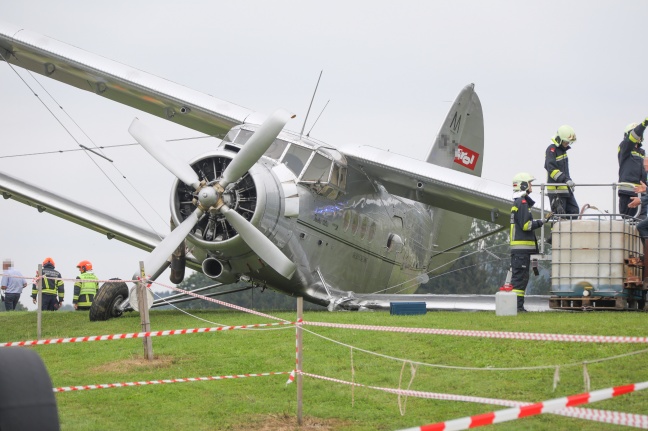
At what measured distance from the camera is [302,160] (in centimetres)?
2009

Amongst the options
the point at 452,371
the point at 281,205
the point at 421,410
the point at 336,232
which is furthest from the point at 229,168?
the point at 421,410

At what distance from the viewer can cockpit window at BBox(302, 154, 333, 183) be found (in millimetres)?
20094

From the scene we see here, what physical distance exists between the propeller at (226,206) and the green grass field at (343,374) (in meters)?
2.11

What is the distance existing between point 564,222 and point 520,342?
4150 millimetres

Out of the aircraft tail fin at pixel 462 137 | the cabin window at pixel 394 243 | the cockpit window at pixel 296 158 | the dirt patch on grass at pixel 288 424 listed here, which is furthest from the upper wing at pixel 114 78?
the dirt patch on grass at pixel 288 424

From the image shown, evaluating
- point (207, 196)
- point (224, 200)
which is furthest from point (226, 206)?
point (207, 196)

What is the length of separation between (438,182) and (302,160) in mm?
3259

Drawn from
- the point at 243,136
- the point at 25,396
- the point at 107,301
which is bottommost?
the point at 25,396

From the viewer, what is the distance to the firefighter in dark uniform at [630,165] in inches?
708

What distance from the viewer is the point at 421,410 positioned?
414 inches

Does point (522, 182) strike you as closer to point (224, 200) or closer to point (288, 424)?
point (224, 200)

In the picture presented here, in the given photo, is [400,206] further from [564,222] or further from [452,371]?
[452,371]

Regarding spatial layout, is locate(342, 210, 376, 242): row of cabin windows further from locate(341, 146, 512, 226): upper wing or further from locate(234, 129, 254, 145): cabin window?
locate(234, 129, 254, 145): cabin window

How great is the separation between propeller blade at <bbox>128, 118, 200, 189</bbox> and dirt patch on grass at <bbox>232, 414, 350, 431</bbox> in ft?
26.5
